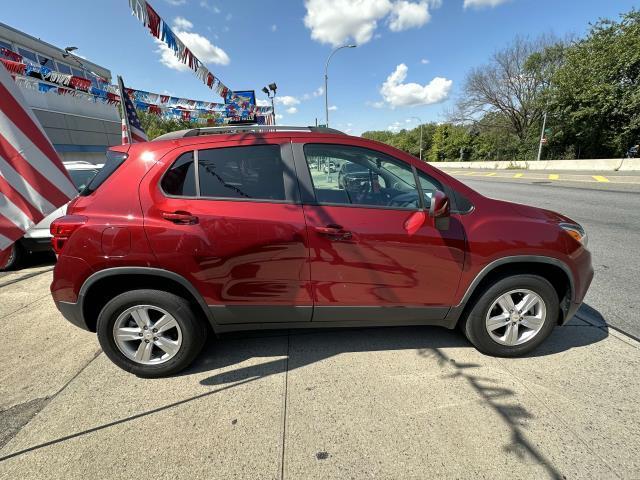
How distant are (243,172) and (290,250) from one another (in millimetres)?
693

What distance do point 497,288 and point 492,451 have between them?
1.15m

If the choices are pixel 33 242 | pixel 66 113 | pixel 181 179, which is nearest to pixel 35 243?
pixel 33 242

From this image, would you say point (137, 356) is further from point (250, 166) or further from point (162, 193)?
point (250, 166)

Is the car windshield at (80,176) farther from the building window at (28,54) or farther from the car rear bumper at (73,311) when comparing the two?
the building window at (28,54)

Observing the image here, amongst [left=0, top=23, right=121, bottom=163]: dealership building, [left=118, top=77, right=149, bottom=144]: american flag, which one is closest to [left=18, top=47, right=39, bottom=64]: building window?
[left=0, top=23, right=121, bottom=163]: dealership building

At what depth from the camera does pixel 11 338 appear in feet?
10.1

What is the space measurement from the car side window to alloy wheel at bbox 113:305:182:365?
1.54 m

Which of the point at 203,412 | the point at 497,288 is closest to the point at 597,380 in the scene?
the point at 497,288

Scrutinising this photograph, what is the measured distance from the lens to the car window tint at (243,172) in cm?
232

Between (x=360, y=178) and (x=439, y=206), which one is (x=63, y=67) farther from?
(x=439, y=206)

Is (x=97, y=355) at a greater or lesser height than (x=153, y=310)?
lesser

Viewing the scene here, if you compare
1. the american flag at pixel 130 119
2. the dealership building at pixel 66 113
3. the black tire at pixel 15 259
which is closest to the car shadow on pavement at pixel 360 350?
the black tire at pixel 15 259

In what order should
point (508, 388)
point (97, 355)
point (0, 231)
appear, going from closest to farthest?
point (508, 388) → point (97, 355) → point (0, 231)

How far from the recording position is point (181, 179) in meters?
2.32
